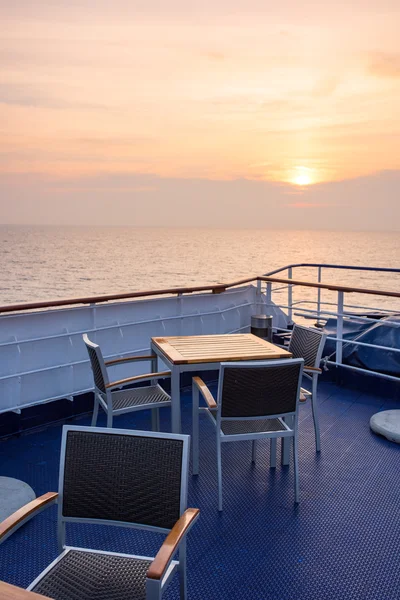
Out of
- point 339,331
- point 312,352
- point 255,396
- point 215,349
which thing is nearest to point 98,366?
point 215,349

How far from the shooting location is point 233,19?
6.58m

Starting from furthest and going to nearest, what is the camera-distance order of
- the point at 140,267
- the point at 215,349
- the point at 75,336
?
1. the point at 140,267
2. the point at 75,336
3. the point at 215,349

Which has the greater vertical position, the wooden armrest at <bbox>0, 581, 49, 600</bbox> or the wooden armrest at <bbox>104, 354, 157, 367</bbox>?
the wooden armrest at <bbox>0, 581, 49, 600</bbox>

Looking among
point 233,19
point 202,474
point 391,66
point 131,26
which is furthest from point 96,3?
point 202,474

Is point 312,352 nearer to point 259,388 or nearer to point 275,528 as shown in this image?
point 259,388

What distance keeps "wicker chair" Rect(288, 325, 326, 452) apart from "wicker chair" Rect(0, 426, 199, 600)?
1.76 m

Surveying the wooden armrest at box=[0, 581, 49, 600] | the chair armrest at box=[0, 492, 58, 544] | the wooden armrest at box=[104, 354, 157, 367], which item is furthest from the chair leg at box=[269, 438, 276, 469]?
the wooden armrest at box=[0, 581, 49, 600]

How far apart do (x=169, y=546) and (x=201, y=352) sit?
1928 millimetres

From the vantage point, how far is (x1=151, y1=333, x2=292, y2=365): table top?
3.10m

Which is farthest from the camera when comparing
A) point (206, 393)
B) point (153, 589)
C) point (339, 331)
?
point (339, 331)

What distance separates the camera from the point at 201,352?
3262 mm

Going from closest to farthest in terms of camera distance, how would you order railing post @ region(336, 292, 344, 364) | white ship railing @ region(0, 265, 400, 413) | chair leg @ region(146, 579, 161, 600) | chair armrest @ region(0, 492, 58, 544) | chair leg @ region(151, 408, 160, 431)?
chair leg @ region(146, 579, 161, 600)
chair armrest @ region(0, 492, 58, 544)
chair leg @ region(151, 408, 160, 431)
white ship railing @ region(0, 265, 400, 413)
railing post @ region(336, 292, 344, 364)

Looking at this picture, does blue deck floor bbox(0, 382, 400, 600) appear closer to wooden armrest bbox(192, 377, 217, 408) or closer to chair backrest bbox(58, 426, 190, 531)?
wooden armrest bbox(192, 377, 217, 408)

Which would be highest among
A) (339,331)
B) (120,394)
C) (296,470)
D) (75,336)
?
(75,336)
